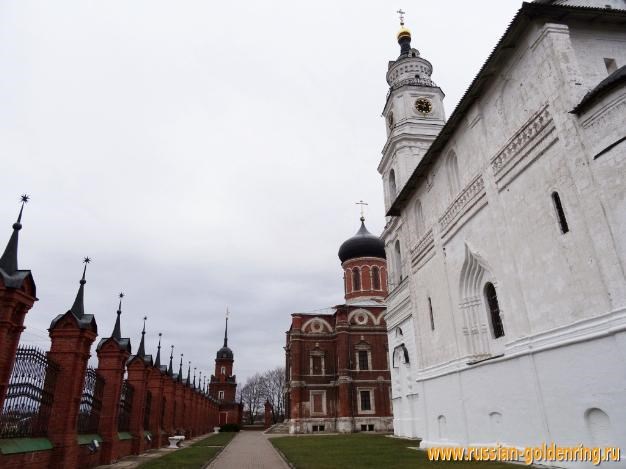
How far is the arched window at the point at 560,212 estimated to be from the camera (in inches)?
383

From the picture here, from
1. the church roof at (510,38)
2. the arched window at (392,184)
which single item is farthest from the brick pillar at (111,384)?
the arched window at (392,184)

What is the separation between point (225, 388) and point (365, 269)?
1325 inches

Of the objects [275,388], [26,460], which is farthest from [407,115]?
[275,388]

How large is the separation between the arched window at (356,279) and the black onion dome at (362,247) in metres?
Result: 1.51

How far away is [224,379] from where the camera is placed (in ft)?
217

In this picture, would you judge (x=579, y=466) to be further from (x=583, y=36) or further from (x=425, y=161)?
(x=425, y=161)

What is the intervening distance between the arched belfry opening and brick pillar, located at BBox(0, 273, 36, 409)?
485 inches

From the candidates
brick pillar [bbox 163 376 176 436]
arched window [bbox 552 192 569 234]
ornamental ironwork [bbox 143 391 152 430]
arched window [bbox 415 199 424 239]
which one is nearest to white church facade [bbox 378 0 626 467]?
arched window [bbox 552 192 569 234]

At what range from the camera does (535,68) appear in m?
11.0

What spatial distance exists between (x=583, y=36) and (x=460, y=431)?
12303 millimetres

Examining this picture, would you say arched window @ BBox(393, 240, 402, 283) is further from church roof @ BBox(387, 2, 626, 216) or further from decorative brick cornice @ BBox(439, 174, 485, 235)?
church roof @ BBox(387, 2, 626, 216)

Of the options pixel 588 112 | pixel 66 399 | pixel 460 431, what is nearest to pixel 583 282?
pixel 588 112

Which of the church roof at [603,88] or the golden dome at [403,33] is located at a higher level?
the golden dome at [403,33]

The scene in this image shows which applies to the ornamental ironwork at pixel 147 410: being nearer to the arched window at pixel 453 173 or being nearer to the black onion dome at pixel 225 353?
the arched window at pixel 453 173
